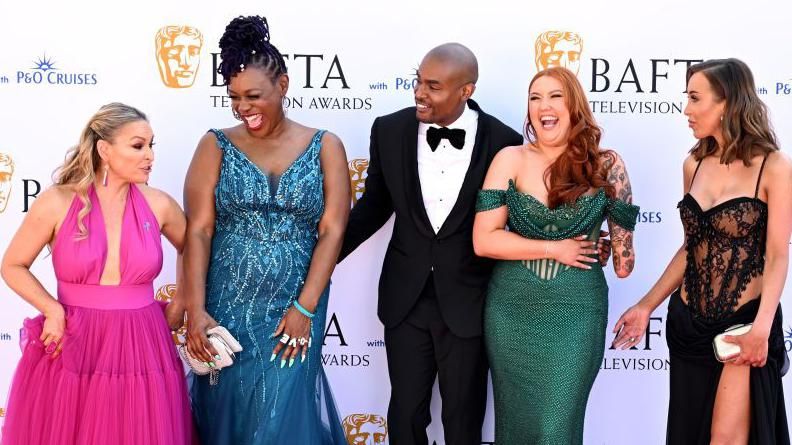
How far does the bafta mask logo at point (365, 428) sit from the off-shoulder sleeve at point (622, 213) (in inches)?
67.4

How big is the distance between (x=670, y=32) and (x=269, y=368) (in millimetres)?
2342

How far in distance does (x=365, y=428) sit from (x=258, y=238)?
143 centimetres

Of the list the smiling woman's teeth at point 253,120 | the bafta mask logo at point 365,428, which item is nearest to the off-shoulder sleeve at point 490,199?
the smiling woman's teeth at point 253,120

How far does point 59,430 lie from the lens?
3.12 m

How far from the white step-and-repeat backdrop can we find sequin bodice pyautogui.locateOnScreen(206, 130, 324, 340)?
0.92m

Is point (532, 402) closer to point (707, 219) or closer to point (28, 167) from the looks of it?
point (707, 219)

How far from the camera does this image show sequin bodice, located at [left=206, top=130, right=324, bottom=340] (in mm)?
3434

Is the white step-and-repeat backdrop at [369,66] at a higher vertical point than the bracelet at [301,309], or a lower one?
higher

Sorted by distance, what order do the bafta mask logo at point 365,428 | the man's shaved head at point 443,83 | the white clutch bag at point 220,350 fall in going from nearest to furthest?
1. the white clutch bag at point 220,350
2. the man's shaved head at point 443,83
3. the bafta mask logo at point 365,428

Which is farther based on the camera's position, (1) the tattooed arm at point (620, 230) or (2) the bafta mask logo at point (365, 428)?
(2) the bafta mask logo at point (365, 428)

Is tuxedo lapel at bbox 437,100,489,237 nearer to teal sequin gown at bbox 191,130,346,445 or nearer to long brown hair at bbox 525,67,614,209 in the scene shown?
long brown hair at bbox 525,67,614,209

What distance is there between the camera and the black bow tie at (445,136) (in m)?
3.58

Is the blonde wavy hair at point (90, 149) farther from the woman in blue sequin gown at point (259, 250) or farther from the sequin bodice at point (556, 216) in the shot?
the sequin bodice at point (556, 216)

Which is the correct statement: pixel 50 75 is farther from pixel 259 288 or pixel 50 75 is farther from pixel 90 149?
pixel 259 288
